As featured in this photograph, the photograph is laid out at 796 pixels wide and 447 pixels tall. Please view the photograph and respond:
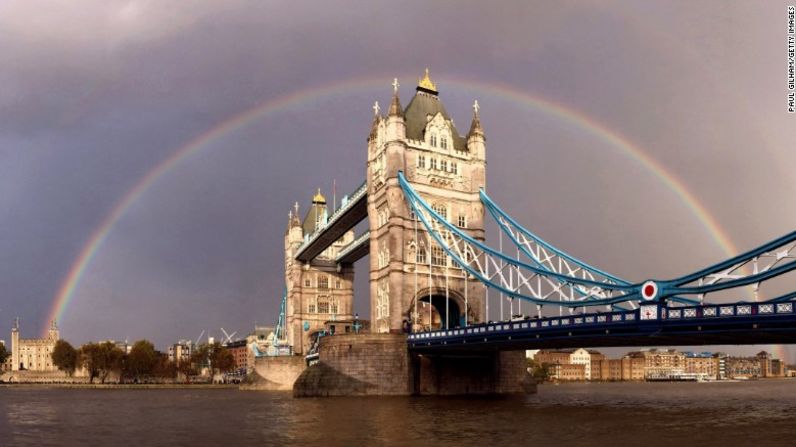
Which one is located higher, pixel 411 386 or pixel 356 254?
pixel 356 254

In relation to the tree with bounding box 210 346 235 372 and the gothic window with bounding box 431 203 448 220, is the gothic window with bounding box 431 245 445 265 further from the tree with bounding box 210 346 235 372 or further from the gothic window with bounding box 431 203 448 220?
the tree with bounding box 210 346 235 372

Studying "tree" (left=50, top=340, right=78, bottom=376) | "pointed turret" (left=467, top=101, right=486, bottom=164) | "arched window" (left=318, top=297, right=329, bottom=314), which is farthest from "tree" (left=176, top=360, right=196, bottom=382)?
"pointed turret" (left=467, top=101, right=486, bottom=164)

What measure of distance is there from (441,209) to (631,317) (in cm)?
3312

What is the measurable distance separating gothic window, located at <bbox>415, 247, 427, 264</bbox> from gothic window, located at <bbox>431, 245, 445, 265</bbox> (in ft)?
2.83

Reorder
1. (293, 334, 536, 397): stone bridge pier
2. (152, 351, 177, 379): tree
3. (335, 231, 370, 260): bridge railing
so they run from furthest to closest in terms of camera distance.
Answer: (152, 351, 177, 379): tree
(335, 231, 370, 260): bridge railing
(293, 334, 536, 397): stone bridge pier

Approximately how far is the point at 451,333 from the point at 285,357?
4969cm

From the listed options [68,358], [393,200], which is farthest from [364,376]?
[68,358]

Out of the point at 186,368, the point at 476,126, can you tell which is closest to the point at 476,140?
the point at 476,126

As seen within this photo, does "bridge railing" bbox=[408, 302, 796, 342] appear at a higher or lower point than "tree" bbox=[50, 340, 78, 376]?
higher

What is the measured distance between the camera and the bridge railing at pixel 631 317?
1642 inches

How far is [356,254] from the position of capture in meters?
117

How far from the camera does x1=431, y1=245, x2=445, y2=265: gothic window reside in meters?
77.9

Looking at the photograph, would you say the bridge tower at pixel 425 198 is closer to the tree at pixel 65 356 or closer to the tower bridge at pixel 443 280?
the tower bridge at pixel 443 280

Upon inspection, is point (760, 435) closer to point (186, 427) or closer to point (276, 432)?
point (276, 432)
